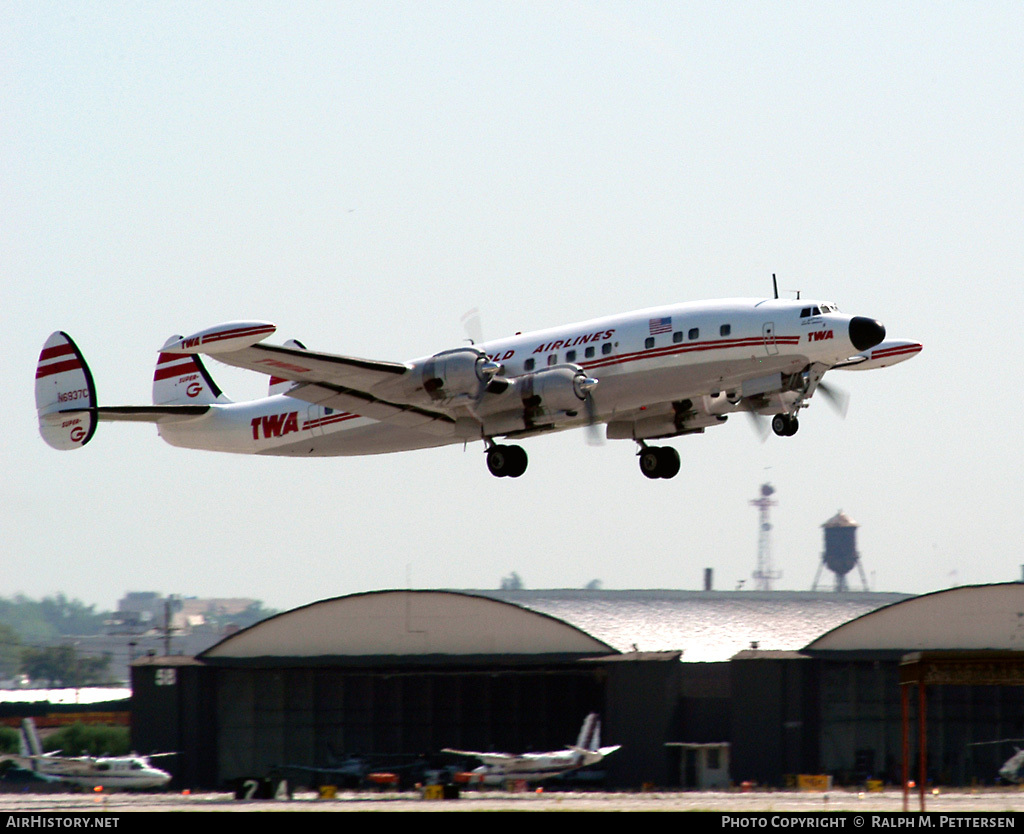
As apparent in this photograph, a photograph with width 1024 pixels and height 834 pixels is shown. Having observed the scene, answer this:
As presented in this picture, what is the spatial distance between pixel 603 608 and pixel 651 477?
24320 millimetres

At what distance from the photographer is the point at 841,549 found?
16050 centimetres

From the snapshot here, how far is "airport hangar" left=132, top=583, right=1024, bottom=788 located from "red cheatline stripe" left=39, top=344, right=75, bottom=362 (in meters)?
18.5

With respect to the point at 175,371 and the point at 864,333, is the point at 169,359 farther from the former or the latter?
the point at 864,333

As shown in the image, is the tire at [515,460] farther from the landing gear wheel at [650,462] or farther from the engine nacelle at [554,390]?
the landing gear wheel at [650,462]

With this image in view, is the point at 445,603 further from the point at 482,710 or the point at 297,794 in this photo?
the point at 297,794

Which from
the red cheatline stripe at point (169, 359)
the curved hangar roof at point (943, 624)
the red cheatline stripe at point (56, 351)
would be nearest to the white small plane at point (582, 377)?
the red cheatline stripe at point (56, 351)

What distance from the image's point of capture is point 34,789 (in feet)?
176

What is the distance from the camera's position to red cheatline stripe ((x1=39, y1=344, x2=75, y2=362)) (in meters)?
44.6

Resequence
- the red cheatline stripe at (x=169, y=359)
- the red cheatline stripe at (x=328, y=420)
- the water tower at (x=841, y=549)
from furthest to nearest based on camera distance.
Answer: the water tower at (x=841, y=549)
the red cheatline stripe at (x=169, y=359)
the red cheatline stripe at (x=328, y=420)

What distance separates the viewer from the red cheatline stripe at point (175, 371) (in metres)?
46.7

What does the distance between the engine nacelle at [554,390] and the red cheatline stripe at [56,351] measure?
15707 mm

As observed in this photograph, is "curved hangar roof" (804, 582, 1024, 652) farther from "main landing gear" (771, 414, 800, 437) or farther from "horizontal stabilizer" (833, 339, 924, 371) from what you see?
"main landing gear" (771, 414, 800, 437)

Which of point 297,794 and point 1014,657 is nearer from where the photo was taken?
point 1014,657

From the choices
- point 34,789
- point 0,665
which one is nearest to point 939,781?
point 34,789
